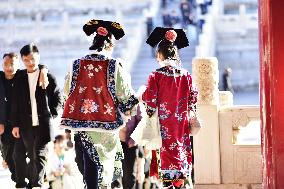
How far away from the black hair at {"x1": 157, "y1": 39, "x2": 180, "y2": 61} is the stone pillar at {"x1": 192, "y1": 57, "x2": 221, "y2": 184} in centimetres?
114

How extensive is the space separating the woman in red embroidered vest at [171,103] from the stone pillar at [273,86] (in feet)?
2.59

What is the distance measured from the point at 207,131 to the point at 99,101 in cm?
171

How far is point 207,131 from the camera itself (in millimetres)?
6266

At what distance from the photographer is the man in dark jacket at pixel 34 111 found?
5.54 meters

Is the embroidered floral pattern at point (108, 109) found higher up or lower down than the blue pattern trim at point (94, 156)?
higher up

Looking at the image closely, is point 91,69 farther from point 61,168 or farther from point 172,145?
point 61,168

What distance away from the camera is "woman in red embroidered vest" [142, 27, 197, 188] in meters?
5.05

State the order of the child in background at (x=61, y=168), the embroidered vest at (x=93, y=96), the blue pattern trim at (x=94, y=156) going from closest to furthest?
the blue pattern trim at (x=94, y=156) < the embroidered vest at (x=93, y=96) < the child in background at (x=61, y=168)

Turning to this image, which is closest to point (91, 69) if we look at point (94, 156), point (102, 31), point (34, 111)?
point (102, 31)

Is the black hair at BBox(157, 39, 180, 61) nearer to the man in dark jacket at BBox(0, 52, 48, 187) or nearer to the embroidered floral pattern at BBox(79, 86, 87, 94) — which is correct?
the embroidered floral pattern at BBox(79, 86, 87, 94)

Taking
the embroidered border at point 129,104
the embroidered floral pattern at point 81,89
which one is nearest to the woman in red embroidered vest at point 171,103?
the embroidered border at point 129,104

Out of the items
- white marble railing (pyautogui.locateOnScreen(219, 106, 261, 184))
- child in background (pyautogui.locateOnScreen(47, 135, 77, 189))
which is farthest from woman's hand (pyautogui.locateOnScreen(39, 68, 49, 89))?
white marble railing (pyautogui.locateOnScreen(219, 106, 261, 184))

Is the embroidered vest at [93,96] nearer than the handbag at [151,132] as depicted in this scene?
Yes

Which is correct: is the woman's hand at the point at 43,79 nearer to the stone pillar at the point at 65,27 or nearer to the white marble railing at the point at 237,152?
the white marble railing at the point at 237,152
